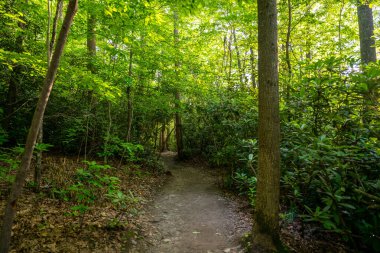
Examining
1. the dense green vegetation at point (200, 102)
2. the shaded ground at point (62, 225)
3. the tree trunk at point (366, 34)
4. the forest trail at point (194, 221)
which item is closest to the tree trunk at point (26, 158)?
the shaded ground at point (62, 225)

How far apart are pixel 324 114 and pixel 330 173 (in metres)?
1.53

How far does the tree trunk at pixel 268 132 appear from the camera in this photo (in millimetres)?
3754

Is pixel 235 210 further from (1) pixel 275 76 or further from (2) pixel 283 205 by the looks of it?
(1) pixel 275 76

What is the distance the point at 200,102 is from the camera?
44.9 ft

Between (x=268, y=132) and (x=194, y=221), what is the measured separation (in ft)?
10.7

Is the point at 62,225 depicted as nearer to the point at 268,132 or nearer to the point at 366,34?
the point at 268,132

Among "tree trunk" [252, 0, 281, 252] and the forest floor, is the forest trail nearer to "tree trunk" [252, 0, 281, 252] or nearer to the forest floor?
the forest floor

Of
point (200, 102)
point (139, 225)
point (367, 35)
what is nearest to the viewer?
point (139, 225)

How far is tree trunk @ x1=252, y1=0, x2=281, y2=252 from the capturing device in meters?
3.75

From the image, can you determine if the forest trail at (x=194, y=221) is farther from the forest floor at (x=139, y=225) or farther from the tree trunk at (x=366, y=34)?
the tree trunk at (x=366, y=34)

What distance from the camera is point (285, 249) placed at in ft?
12.2

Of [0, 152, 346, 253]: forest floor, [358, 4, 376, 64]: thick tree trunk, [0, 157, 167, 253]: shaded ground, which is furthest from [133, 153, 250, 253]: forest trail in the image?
[358, 4, 376, 64]: thick tree trunk

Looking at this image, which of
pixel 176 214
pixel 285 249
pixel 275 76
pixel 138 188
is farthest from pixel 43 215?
pixel 275 76

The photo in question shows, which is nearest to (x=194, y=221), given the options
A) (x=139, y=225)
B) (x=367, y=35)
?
(x=139, y=225)
